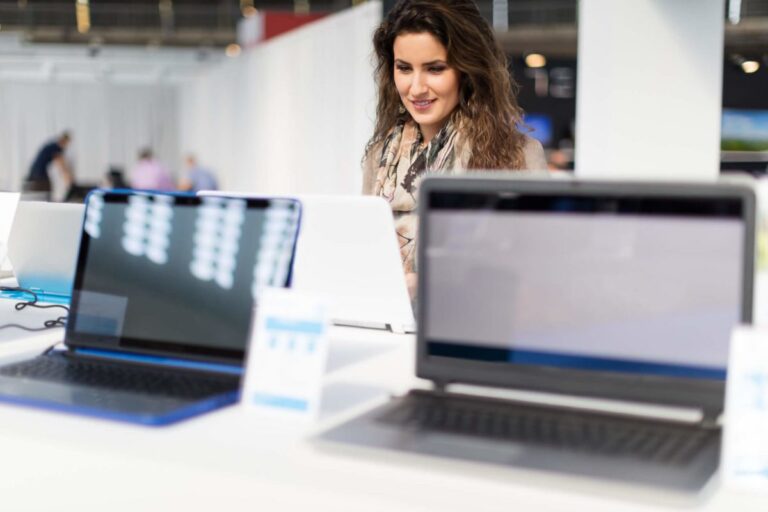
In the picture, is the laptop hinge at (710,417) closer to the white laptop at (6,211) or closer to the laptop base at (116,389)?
the laptop base at (116,389)

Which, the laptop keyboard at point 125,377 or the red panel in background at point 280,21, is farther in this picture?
the red panel in background at point 280,21

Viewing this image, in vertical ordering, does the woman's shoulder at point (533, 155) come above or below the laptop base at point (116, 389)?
above

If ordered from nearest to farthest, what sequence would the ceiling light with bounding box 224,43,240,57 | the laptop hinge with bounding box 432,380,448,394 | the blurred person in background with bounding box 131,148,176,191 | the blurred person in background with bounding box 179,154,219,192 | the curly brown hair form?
the laptop hinge with bounding box 432,380,448,394 → the curly brown hair → the blurred person in background with bounding box 179,154,219,192 → the blurred person in background with bounding box 131,148,176,191 → the ceiling light with bounding box 224,43,240,57

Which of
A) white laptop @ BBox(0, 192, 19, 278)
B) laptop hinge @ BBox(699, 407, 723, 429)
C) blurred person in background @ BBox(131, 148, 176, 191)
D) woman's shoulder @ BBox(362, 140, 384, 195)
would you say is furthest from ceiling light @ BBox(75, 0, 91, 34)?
laptop hinge @ BBox(699, 407, 723, 429)

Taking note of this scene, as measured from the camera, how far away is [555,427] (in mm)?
1313

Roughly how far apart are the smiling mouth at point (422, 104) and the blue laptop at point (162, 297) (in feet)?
4.36

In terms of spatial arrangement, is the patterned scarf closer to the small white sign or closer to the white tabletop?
the white tabletop

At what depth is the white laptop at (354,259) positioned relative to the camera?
1960mm

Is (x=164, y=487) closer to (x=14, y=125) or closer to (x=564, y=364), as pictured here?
(x=564, y=364)

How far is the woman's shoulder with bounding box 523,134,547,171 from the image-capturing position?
9.42 ft

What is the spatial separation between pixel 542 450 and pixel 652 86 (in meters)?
3.78

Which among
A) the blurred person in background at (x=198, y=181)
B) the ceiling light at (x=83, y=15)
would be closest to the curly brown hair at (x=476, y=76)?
the blurred person in background at (x=198, y=181)

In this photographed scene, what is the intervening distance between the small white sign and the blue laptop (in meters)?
0.73

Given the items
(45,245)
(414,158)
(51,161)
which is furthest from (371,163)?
(51,161)
